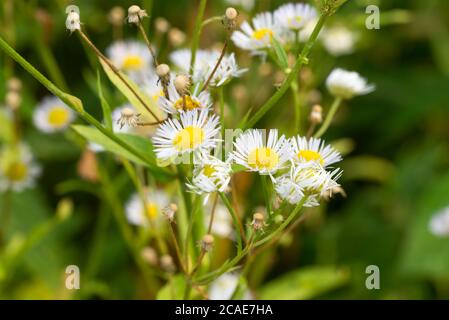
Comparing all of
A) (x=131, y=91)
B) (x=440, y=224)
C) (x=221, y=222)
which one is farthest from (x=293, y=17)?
(x=440, y=224)

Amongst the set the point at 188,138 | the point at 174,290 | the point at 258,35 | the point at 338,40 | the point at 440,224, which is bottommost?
the point at 174,290

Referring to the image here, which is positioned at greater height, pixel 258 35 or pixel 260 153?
pixel 258 35

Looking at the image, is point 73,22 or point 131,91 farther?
point 131,91

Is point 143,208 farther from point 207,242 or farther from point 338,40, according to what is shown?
point 338,40

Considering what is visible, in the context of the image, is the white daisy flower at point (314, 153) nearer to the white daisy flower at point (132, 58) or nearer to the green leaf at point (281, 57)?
the green leaf at point (281, 57)

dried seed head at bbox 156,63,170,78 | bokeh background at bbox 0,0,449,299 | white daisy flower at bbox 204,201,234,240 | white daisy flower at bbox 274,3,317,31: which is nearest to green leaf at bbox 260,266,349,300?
bokeh background at bbox 0,0,449,299

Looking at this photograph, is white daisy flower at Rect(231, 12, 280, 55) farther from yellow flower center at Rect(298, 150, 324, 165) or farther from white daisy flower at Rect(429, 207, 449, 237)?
white daisy flower at Rect(429, 207, 449, 237)

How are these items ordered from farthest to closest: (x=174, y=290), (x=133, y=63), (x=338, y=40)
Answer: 1. (x=338, y=40)
2. (x=133, y=63)
3. (x=174, y=290)

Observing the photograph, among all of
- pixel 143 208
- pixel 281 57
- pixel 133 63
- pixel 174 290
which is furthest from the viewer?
pixel 133 63
